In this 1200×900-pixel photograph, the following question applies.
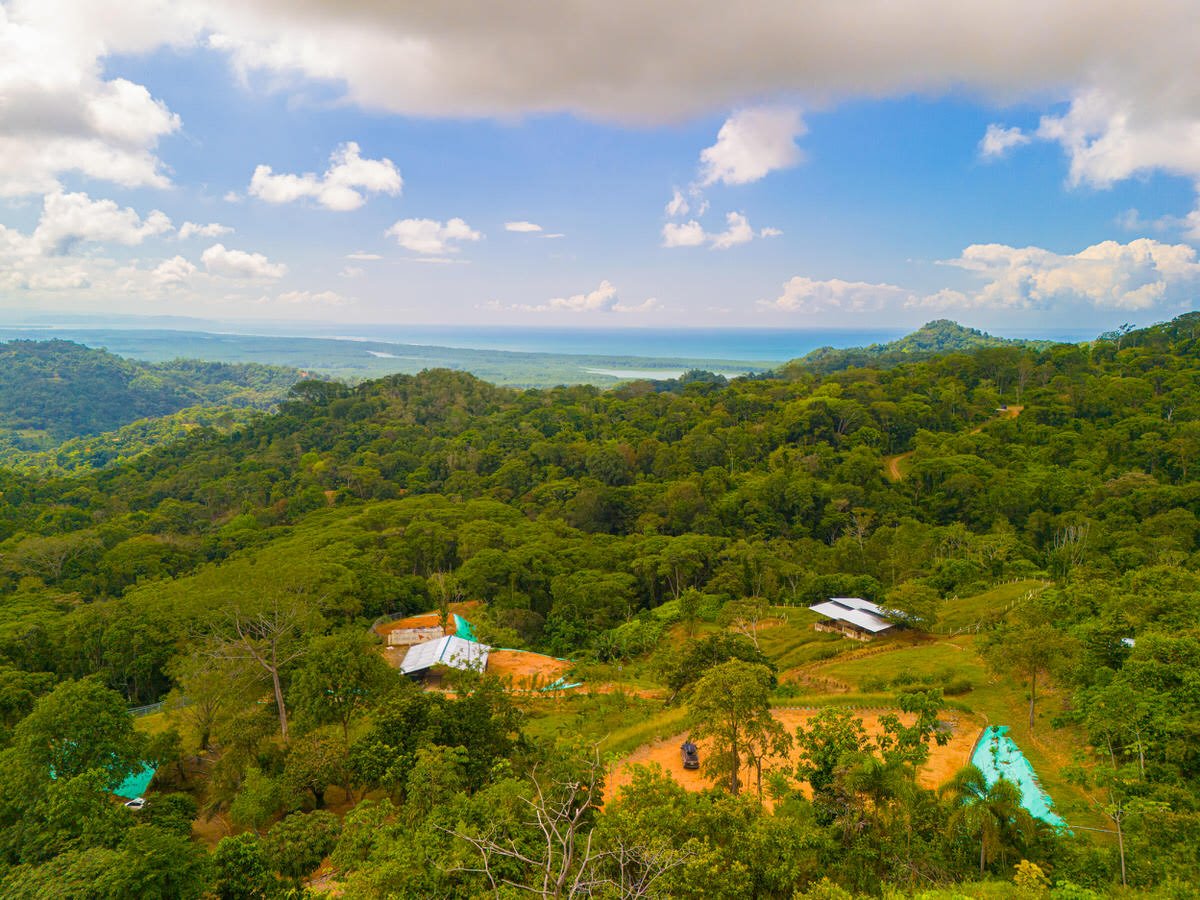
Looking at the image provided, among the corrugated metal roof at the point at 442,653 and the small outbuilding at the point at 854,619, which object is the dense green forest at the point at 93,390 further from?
the small outbuilding at the point at 854,619

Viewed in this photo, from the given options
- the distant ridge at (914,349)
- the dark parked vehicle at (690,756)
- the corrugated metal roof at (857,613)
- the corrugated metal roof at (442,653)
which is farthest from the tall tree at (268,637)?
the distant ridge at (914,349)

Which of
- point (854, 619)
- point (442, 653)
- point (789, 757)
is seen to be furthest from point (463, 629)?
point (789, 757)

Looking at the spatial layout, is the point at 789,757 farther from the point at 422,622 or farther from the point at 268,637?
the point at 422,622

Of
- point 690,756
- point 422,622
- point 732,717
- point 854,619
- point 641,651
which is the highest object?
point 732,717

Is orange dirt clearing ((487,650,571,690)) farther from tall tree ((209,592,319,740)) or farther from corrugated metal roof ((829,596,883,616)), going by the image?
corrugated metal roof ((829,596,883,616))

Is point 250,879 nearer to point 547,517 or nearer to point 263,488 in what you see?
point 547,517

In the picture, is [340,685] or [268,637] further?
[268,637]
